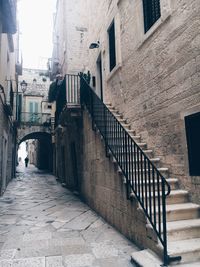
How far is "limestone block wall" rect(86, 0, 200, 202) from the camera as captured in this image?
15.5 ft

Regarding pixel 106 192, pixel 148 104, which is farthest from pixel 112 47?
pixel 106 192

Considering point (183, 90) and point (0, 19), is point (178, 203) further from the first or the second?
point (0, 19)

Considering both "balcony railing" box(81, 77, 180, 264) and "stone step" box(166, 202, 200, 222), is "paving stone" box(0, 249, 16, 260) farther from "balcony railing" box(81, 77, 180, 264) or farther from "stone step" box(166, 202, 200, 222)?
"stone step" box(166, 202, 200, 222)

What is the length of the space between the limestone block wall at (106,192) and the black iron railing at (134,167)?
0.86ft

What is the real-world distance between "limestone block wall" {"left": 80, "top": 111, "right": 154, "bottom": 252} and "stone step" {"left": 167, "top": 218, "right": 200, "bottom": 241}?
0.34m

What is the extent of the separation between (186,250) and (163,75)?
3.71 meters

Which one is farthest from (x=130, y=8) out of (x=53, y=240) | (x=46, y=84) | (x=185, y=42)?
(x=46, y=84)

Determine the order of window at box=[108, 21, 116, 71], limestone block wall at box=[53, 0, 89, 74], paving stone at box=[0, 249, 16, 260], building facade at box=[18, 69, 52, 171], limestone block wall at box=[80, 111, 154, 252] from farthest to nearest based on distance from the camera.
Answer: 1. building facade at box=[18, 69, 52, 171]
2. limestone block wall at box=[53, 0, 89, 74]
3. window at box=[108, 21, 116, 71]
4. limestone block wall at box=[80, 111, 154, 252]
5. paving stone at box=[0, 249, 16, 260]

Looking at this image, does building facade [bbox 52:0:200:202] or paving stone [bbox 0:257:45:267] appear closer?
paving stone [bbox 0:257:45:267]

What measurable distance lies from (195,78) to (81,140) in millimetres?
5271

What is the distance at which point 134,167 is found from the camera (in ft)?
15.0

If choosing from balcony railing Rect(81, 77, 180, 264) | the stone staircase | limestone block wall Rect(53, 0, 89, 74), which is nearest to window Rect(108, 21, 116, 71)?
balcony railing Rect(81, 77, 180, 264)

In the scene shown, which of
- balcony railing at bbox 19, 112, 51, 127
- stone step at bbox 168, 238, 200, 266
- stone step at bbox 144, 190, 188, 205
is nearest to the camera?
stone step at bbox 168, 238, 200, 266

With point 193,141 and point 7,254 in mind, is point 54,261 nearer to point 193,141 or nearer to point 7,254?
point 7,254
